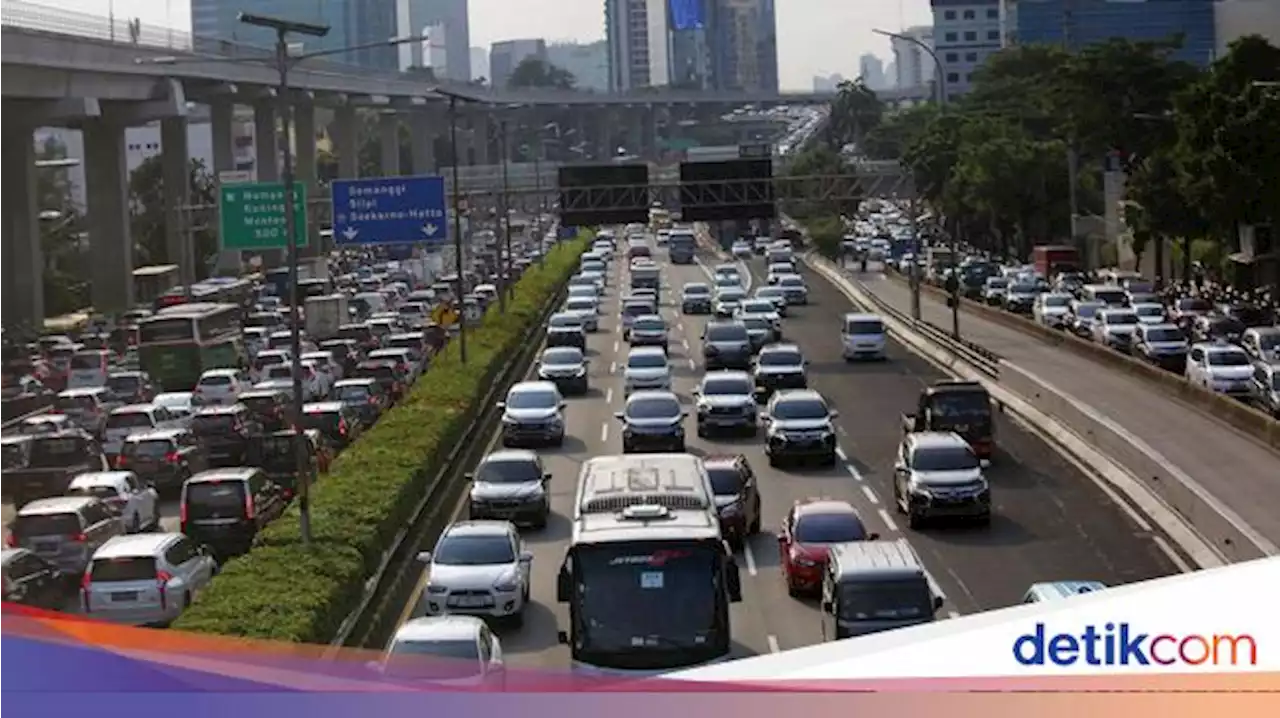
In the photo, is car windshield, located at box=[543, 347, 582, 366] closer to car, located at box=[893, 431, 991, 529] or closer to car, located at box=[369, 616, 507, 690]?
car, located at box=[893, 431, 991, 529]

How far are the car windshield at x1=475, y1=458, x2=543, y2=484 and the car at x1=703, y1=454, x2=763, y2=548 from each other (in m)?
3.18

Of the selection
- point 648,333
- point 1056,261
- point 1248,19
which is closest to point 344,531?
point 648,333

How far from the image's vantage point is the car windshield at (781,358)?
48.3 metres

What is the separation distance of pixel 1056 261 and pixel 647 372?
44.7 m

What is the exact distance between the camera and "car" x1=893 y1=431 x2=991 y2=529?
3020 cm

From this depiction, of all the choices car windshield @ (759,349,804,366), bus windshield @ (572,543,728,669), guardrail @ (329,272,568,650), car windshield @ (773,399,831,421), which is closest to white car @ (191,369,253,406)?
guardrail @ (329,272,568,650)

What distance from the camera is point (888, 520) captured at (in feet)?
103

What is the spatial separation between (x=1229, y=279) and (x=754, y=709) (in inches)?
2756

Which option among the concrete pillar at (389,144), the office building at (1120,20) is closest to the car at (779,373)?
the concrete pillar at (389,144)

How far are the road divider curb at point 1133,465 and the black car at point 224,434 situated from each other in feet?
50.6

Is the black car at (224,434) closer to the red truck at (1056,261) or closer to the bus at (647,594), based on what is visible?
the bus at (647,594)

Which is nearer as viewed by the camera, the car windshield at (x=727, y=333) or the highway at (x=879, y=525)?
the highway at (x=879, y=525)

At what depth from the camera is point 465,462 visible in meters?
39.2

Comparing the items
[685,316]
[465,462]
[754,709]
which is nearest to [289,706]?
[754,709]
